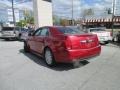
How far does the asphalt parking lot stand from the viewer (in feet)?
17.6

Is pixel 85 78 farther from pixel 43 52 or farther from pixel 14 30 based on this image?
pixel 14 30

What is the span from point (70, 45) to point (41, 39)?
203 centimetres

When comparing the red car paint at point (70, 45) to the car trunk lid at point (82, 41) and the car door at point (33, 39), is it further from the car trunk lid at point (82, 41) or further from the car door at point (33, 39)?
the car door at point (33, 39)

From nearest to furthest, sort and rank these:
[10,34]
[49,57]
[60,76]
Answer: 1. [60,76]
2. [49,57]
3. [10,34]

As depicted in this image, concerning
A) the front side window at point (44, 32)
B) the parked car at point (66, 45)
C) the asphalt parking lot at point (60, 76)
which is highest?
the front side window at point (44, 32)

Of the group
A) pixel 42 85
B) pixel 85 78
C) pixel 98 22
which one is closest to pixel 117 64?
pixel 85 78

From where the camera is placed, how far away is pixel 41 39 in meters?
8.41

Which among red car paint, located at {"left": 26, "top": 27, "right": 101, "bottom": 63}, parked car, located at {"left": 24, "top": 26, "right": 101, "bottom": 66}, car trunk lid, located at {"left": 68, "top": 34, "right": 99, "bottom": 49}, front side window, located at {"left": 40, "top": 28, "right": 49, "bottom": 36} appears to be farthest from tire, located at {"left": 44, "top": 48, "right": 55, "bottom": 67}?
car trunk lid, located at {"left": 68, "top": 34, "right": 99, "bottom": 49}

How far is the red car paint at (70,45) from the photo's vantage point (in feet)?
22.2

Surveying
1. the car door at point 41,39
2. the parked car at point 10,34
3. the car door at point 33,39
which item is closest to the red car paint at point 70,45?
the car door at point 41,39

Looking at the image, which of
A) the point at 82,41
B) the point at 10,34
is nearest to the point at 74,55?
the point at 82,41

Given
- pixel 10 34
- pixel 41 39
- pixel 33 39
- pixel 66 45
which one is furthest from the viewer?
pixel 10 34

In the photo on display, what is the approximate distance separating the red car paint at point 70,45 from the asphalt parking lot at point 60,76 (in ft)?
1.66

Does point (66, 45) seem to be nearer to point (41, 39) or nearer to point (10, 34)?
point (41, 39)
